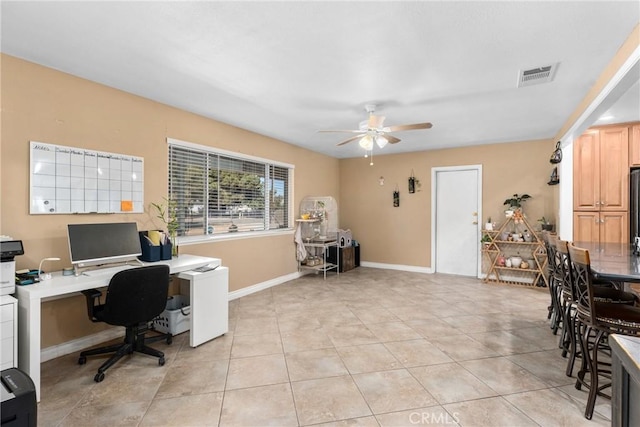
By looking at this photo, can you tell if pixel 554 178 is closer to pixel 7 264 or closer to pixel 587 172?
pixel 587 172

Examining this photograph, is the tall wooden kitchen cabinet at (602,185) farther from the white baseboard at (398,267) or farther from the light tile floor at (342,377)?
the white baseboard at (398,267)

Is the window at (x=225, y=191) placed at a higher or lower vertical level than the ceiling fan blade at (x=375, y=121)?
lower

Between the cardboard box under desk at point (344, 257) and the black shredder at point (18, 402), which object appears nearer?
the black shredder at point (18, 402)

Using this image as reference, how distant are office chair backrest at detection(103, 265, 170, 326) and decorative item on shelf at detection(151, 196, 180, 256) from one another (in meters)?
0.93

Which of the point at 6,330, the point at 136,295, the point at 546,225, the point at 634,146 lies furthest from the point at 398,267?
the point at 6,330

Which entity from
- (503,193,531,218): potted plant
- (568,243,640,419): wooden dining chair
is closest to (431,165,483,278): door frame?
(503,193,531,218): potted plant

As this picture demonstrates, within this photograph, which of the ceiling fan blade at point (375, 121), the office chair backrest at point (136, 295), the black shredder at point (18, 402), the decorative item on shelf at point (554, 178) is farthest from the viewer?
the decorative item on shelf at point (554, 178)

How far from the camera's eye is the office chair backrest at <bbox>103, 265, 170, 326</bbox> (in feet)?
7.48

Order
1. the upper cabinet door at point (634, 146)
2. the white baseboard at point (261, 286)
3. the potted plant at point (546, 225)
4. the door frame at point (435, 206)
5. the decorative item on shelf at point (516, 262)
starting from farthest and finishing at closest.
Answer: the door frame at point (435, 206) → the decorative item on shelf at point (516, 262) → the potted plant at point (546, 225) → the white baseboard at point (261, 286) → the upper cabinet door at point (634, 146)

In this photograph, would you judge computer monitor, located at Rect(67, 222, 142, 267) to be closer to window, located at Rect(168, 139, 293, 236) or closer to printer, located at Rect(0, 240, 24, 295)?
printer, located at Rect(0, 240, 24, 295)

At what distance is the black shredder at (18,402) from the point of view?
123cm

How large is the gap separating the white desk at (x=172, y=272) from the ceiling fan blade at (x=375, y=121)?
2.20m

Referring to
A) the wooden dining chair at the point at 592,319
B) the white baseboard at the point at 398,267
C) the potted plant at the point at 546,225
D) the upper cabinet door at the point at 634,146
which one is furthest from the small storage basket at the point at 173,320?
the upper cabinet door at the point at 634,146

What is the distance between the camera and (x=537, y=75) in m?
2.70
